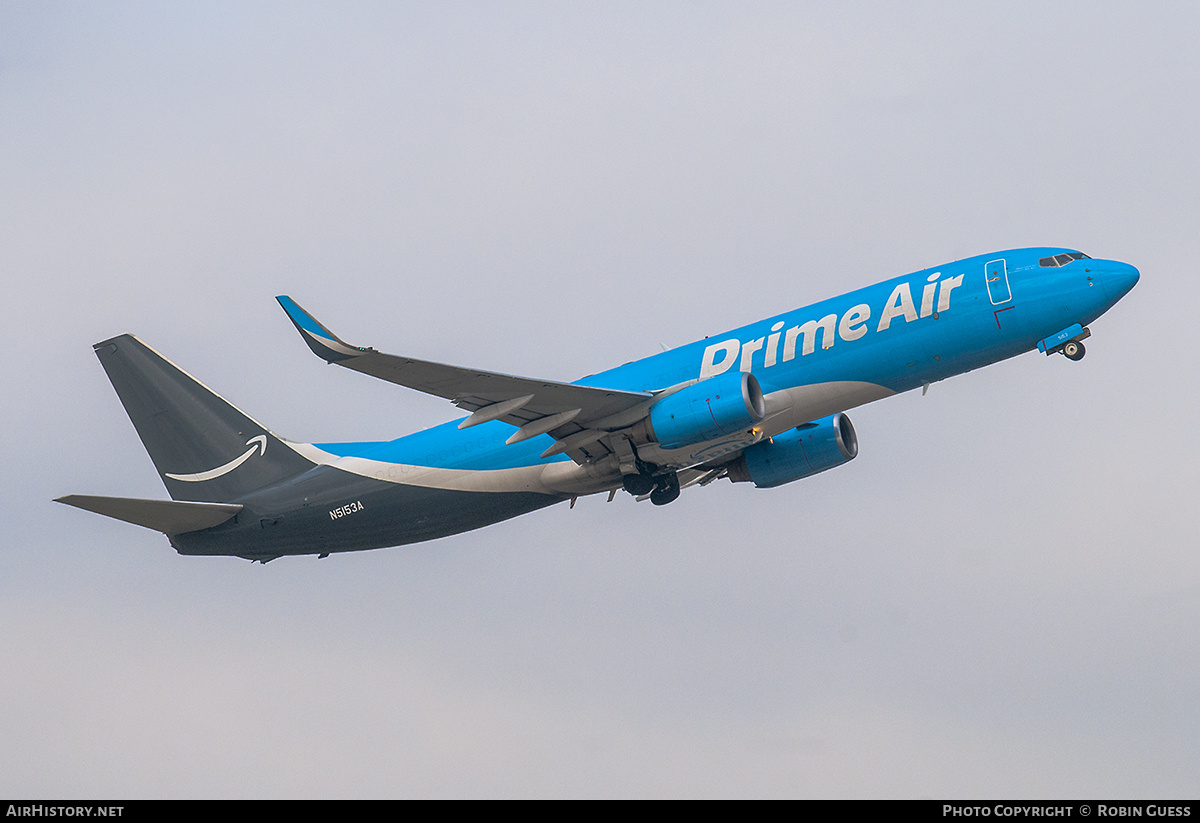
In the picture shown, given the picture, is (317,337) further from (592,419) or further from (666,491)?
(666,491)

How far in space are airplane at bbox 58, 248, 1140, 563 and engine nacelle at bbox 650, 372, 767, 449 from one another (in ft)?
0.14

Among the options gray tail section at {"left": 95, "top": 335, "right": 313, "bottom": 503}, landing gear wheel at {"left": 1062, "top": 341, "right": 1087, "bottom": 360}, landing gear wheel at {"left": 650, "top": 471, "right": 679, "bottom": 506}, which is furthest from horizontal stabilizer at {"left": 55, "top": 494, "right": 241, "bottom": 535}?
landing gear wheel at {"left": 1062, "top": 341, "right": 1087, "bottom": 360}

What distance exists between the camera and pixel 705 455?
37938mm

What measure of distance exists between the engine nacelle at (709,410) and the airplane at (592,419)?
0.14 ft

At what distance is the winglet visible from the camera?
31609 mm

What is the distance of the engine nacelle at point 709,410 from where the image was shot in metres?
35.0

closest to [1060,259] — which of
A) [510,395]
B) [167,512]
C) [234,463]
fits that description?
[510,395]

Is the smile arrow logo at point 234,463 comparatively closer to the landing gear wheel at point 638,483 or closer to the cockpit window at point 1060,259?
the landing gear wheel at point 638,483

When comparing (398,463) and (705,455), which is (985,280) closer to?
(705,455)

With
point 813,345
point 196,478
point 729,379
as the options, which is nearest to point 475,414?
point 729,379

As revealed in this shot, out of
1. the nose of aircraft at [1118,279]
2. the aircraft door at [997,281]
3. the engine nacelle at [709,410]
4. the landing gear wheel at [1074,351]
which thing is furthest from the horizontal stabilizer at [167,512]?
the nose of aircraft at [1118,279]

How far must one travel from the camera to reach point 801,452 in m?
41.0

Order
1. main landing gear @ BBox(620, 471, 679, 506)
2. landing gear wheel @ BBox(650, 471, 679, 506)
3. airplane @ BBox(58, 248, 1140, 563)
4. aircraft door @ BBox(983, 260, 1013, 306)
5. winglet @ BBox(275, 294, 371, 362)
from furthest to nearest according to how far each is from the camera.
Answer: landing gear wheel @ BBox(650, 471, 679, 506), main landing gear @ BBox(620, 471, 679, 506), aircraft door @ BBox(983, 260, 1013, 306), airplane @ BBox(58, 248, 1140, 563), winglet @ BBox(275, 294, 371, 362)

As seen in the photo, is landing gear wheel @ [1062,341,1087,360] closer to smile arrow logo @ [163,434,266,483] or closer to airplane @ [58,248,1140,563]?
airplane @ [58,248,1140,563]
